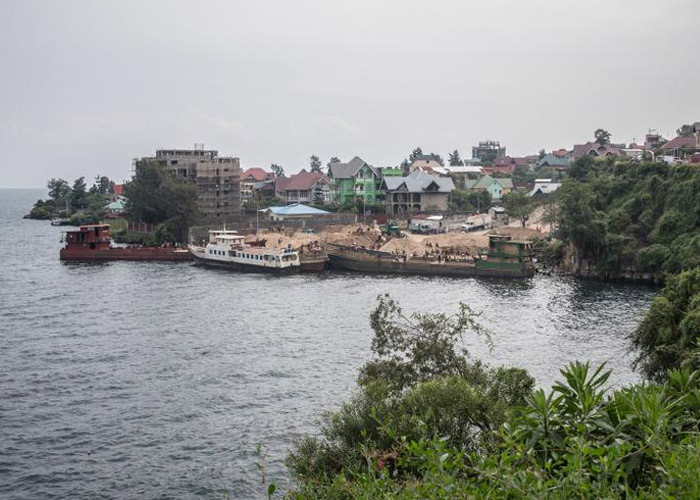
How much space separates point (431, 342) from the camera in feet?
83.2

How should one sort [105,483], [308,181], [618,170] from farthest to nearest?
[308,181] → [618,170] → [105,483]

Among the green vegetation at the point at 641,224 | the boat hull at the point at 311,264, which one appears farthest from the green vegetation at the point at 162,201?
the green vegetation at the point at 641,224

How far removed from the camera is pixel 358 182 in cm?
11262

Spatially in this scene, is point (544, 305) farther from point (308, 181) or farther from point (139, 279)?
point (308, 181)

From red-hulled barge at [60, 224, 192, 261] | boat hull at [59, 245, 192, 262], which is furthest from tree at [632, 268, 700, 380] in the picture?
red-hulled barge at [60, 224, 192, 261]

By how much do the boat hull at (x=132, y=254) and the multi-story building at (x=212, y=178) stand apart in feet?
62.8

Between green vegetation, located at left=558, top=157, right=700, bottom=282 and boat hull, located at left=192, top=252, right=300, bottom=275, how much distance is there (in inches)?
1078

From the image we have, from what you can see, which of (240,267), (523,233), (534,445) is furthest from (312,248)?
(534,445)

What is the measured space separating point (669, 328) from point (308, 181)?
3858 inches

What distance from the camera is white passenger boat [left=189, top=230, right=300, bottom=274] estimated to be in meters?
71.9

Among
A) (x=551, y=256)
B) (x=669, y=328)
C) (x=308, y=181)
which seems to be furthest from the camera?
(x=308, y=181)

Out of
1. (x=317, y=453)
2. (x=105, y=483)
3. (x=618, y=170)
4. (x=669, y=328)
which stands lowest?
(x=105, y=483)

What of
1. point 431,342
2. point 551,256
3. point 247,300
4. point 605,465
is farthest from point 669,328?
point 551,256

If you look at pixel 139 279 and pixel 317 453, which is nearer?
pixel 317 453
